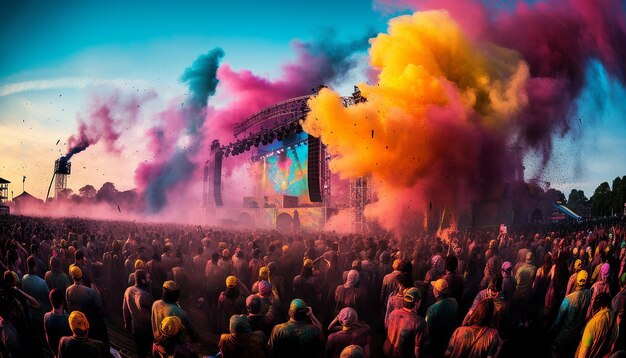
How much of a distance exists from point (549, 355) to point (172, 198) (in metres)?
44.8

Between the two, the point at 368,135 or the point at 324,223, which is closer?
the point at 368,135

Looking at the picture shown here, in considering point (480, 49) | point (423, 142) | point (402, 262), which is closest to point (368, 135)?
point (423, 142)

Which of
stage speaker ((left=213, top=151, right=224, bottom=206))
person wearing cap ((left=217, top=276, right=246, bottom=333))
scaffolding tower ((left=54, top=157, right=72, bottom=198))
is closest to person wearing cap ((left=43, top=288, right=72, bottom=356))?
person wearing cap ((left=217, top=276, right=246, bottom=333))

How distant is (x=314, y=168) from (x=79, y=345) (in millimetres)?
26858

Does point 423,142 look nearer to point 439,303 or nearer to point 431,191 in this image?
point 431,191

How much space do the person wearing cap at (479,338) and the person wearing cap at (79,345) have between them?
296 cm

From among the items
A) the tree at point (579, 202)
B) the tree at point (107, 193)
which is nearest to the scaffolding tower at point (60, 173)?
the tree at point (107, 193)

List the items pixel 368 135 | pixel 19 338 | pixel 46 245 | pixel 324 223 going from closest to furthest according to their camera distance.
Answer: pixel 19 338
pixel 46 245
pixel 368 135
pixel 324 223

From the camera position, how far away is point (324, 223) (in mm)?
31203

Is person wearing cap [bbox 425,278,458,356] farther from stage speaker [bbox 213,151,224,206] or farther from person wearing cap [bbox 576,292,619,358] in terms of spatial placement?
stage speaker [bbox 213,151,224,206]

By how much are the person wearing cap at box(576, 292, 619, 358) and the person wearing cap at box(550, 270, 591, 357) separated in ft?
3.34

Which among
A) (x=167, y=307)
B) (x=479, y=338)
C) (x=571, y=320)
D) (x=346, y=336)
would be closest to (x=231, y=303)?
(x=167, y=307)

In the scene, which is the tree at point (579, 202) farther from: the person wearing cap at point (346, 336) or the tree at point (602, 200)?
the person wearing cap at point (346, 336)

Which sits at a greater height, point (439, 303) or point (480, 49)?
point (480, 49)
